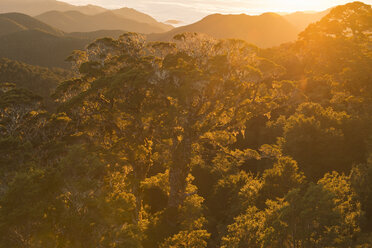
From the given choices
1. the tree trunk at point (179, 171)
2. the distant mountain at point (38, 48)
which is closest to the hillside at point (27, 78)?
the tree trunk at point (179, 171)

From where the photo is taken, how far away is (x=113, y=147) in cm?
2275

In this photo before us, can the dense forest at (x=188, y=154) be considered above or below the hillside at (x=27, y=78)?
above

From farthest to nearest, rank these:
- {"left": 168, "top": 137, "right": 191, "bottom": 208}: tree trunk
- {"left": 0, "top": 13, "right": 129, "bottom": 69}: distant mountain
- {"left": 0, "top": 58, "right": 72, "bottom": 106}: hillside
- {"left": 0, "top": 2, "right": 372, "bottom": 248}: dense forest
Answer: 1. {"left": 0, "top": 13, "right": 129, "bottom": 69}: distant mountain
2. {"left": 0, "top": 58, "right": 72, "bottom": 106}: hillside
3. {"left": 168, "top": 137, "right": 191, "bottom": 208}: tree trunk
4. {"left": 0, "top": 2, "right": 372, "bottom": 248}: dense forest

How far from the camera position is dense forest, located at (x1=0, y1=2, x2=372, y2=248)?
13375mm

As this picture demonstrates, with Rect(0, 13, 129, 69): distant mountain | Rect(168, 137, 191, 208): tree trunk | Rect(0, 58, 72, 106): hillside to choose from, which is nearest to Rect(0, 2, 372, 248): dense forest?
Rect(168, 137, 191, 208): tree trunk

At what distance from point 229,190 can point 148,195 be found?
8745 mm

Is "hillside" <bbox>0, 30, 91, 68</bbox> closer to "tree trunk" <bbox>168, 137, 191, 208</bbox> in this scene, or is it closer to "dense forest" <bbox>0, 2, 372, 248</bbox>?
"dense forest" <bbox>0, 2, 372, 248</bbox>

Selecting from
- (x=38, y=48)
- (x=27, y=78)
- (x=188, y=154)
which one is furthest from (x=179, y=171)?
(x=38, y=48)

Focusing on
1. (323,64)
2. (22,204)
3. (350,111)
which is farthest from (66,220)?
(350,111)

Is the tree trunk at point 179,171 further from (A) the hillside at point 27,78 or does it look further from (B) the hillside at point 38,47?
(B) the hillside at point 38,47

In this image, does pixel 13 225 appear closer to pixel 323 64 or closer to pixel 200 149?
pixel 200 149

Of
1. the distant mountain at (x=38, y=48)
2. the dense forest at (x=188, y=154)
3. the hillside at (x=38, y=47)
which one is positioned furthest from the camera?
the hillside at (x=38, y=47)

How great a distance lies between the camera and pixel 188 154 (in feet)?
71.8

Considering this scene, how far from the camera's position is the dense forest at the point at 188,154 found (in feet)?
43.9
